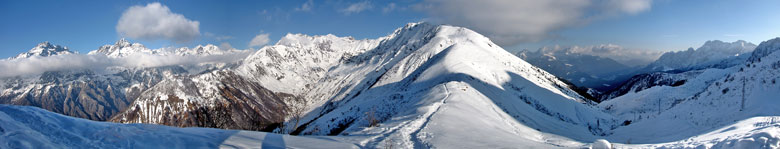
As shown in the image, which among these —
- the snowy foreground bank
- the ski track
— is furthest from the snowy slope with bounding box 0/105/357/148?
the ski track

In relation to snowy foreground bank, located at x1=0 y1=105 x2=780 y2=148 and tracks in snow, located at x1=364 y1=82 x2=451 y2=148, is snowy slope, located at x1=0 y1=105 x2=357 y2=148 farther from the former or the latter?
tracks in snow, located at x1=364 y1=82 x2=451 y2=148

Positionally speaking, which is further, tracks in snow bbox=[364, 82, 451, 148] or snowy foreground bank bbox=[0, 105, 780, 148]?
tracks in snow bbox=[364, 82, 451, 148]

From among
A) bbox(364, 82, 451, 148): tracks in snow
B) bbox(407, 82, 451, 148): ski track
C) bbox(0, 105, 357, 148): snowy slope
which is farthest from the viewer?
bbox(407, 82, 451, 148): ski track

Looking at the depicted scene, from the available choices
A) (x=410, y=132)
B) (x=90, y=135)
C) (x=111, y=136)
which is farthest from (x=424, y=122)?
(x=90, y=135)

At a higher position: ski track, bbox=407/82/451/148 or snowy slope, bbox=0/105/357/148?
snowy slope, bbox=0/105/357/148

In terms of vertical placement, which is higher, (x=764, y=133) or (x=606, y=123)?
(x=764, y=133)

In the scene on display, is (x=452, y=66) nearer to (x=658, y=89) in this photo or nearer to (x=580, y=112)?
(x=580, y=112)

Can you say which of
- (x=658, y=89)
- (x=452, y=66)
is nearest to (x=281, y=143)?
(x=452, y=66)

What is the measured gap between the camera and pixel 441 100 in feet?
117

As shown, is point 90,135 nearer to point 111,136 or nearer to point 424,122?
point 111,136

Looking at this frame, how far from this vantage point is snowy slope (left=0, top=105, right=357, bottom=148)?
8.91 m

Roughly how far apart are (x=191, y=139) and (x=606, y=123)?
5862 cm

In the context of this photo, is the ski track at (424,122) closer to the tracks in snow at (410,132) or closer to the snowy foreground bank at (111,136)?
the tracks in snow at (410,132)

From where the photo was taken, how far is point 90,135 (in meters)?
10.6
